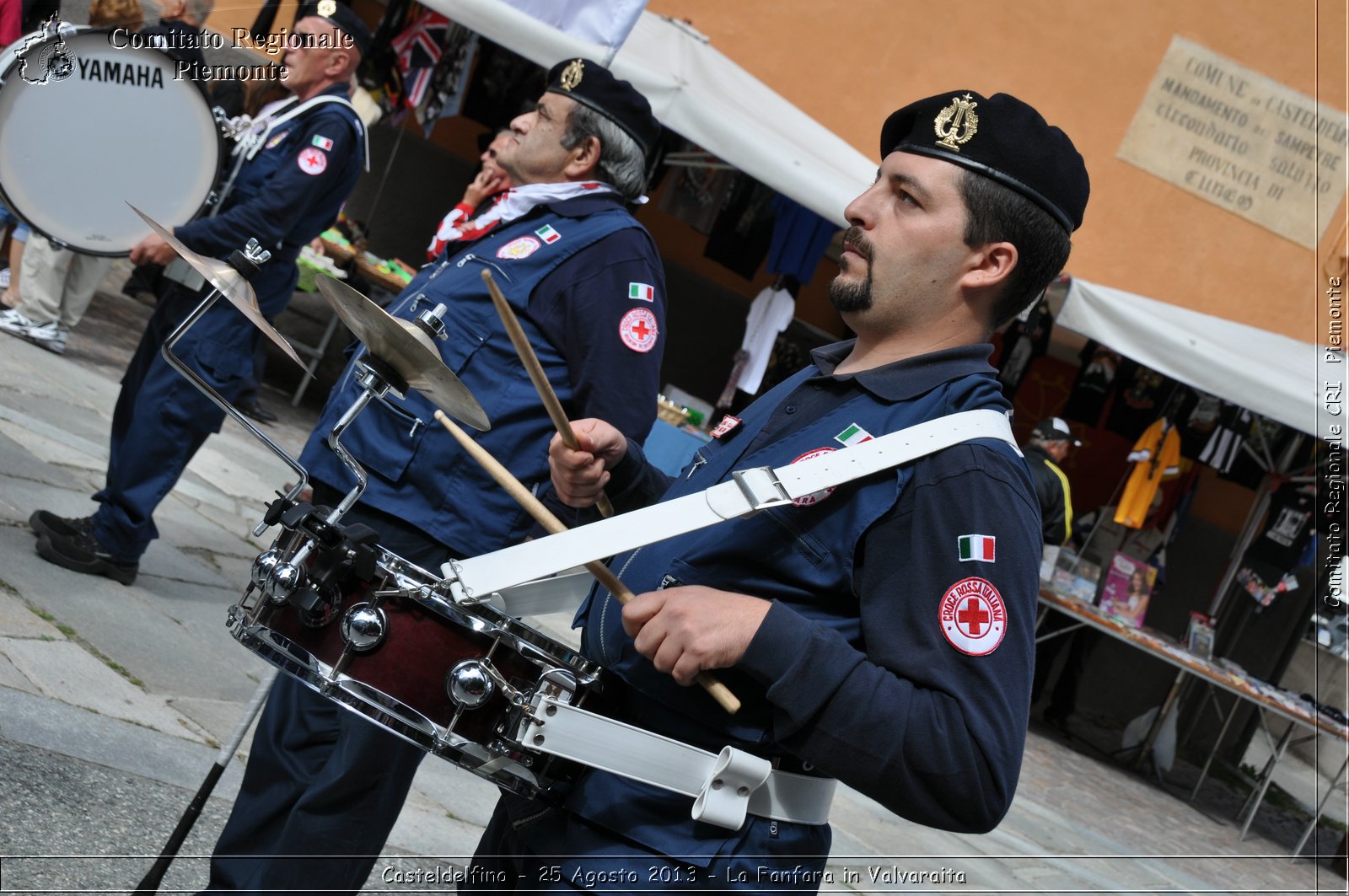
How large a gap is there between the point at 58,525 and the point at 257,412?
3.74 metres

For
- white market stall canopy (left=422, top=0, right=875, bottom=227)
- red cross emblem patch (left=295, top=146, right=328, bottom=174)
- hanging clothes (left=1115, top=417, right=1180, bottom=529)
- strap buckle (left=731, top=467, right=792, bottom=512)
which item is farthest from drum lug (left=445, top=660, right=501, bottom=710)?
hanging clothes (left=1115, top=417, right=1180, bottom=529)

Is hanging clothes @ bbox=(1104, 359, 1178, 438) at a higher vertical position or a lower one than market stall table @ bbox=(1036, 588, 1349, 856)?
higher

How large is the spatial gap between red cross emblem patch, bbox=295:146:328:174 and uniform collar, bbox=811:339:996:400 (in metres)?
3.10

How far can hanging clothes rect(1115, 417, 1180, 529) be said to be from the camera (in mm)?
10086

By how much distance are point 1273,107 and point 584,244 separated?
11.7m

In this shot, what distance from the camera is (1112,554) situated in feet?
34.8

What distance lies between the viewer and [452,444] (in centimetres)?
261

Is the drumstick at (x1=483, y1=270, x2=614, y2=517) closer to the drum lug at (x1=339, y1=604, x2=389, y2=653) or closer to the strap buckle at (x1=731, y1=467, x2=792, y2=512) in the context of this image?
the strap buckle at (x1=731, y1=467, x2=792, y2=512)

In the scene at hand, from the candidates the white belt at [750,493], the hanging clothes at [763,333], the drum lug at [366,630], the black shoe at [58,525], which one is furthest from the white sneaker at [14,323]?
the white belt at [750,493]

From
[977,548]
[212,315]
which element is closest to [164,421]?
[212,315]

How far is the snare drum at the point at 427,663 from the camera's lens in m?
1.72

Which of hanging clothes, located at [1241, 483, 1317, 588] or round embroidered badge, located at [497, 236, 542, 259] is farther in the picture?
hanging clothes, located at [1241, 483, 1317, 588]

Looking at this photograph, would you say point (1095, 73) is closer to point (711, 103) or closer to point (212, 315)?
point (711, 103)

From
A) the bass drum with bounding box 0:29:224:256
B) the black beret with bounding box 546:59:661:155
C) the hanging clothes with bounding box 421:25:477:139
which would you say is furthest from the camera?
the hanging clothes with bounding box 421:25:477:139
